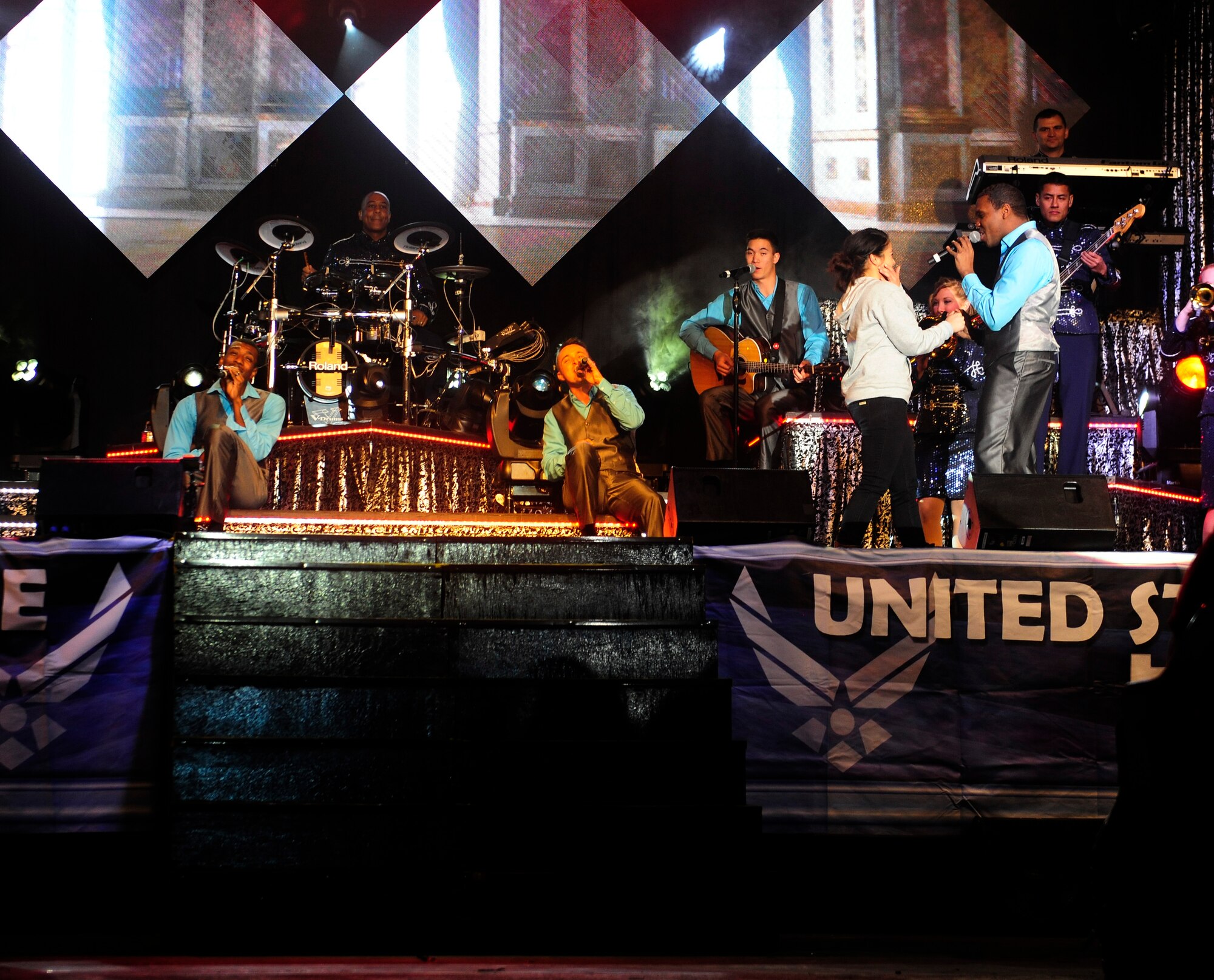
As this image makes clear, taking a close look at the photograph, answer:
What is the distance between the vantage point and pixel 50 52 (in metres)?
8.80

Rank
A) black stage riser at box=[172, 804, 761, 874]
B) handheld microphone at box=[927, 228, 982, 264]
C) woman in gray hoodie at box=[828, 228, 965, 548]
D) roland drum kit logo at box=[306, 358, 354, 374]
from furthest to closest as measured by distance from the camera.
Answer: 1. roland drum kit logo at box=[306, 358, 354, 374]
2. handheld microphone at box=[927, 228, 982, 264]
3. woman in gray hoodie at box=[828, 228, 965, 548]
4. black stage riser at box=[172, 804, 761, 874]

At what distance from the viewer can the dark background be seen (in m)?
8.85

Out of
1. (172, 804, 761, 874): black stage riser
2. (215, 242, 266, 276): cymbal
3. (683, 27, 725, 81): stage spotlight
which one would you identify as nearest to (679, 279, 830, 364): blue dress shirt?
(683, 27, 725, 81): stage spotlight

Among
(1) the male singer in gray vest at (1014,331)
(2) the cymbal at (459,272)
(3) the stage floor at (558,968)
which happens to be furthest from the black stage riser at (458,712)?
(2) the cymbal at (459,272)

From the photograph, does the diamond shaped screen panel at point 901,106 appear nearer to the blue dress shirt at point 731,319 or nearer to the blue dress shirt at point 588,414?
the blue dress shirt at point 731,319

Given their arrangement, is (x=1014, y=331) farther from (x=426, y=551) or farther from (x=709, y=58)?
(x=709, y=58)

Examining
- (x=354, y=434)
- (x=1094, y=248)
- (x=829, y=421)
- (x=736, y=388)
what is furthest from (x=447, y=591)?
(x=1094, y=248)

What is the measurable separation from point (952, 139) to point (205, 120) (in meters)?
5.96

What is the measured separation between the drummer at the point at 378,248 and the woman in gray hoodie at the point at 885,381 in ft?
14.0

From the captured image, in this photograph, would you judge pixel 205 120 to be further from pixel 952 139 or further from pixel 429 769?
pixel 429 769

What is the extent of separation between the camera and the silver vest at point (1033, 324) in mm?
5527

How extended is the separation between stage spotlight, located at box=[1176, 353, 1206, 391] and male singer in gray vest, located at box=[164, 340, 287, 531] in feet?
18.4

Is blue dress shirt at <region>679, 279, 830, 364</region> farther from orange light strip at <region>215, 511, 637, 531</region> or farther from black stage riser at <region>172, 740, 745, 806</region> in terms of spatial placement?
black stage riser at <region>172, 740, 745, 806</region>

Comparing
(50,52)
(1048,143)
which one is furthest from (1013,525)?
(50,52)
